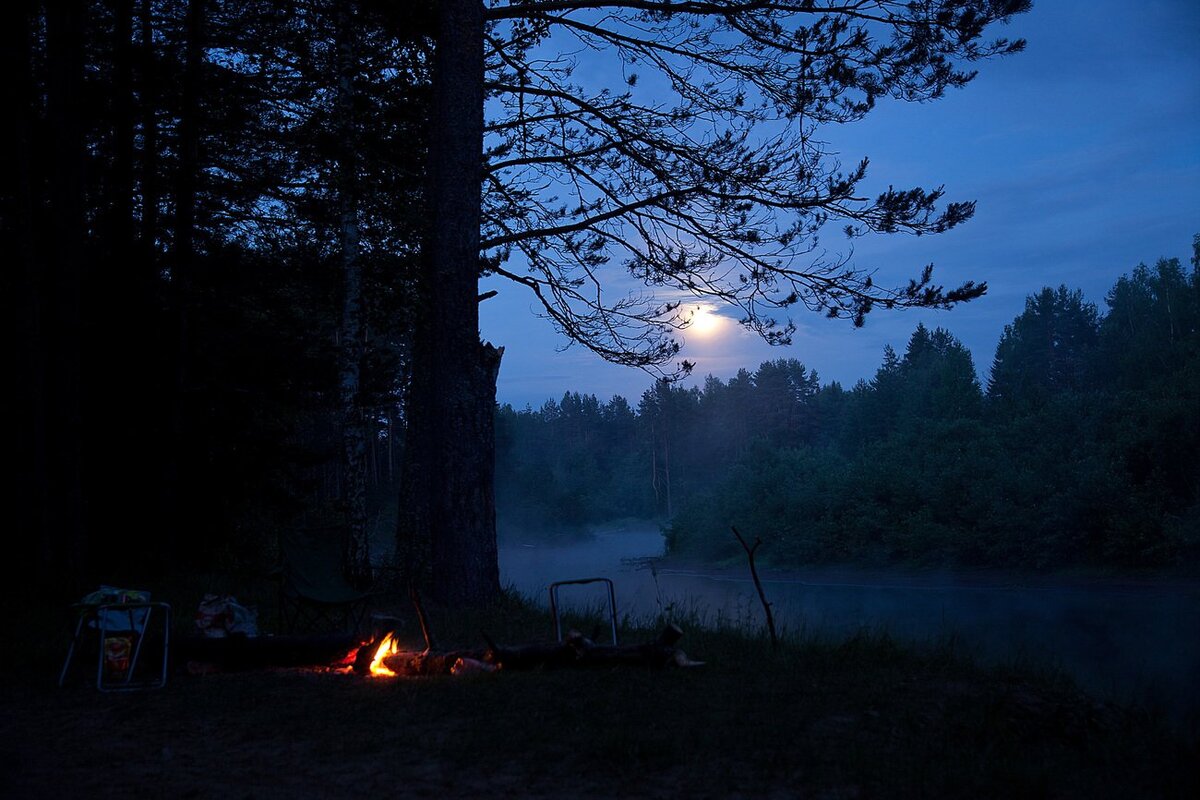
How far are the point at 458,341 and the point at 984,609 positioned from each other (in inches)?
760

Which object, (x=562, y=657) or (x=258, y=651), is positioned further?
(x=258, y=651)

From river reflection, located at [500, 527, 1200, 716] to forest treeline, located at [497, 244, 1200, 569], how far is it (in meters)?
1.57

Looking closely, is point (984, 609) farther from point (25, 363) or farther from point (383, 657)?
point (25, 363)

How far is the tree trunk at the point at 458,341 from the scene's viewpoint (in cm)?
734

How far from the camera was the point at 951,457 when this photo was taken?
107 feet

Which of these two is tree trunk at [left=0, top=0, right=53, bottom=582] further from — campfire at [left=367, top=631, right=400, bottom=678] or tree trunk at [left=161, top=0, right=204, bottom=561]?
campfire at [left=367, top=631, right=400, bottom=678]

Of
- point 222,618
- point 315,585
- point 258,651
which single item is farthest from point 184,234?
point 258,651

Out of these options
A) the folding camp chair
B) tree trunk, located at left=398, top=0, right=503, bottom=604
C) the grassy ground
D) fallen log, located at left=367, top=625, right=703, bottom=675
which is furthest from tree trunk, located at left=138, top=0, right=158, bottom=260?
fallen log, located at left=367, top=625, right=703, bottom=675

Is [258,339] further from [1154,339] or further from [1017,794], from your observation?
[1154,339]

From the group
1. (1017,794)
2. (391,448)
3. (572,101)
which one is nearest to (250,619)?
(1017,794)

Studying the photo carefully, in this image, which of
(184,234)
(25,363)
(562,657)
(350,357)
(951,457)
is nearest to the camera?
(562,657)

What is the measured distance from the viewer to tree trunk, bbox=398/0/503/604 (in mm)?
7336

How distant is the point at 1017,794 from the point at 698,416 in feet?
185

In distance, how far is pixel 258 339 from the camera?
39.1 ft
